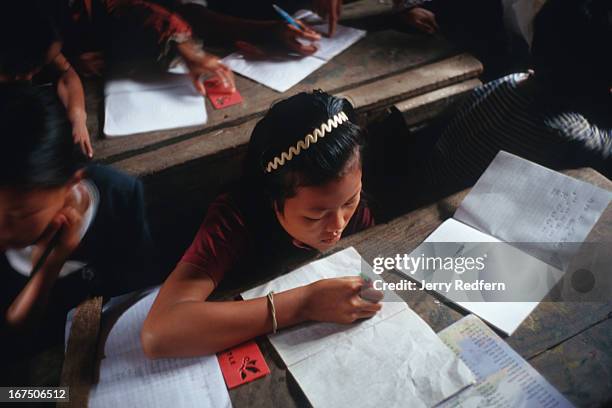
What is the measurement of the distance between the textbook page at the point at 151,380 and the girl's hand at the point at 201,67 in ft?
3.20

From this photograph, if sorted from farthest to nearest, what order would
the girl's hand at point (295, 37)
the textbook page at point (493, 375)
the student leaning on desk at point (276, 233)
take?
1. the girl's hand at point (295, 37)
2. the student leaning on desk at point (276, 233)
3. the textbook page at point (493, 375)

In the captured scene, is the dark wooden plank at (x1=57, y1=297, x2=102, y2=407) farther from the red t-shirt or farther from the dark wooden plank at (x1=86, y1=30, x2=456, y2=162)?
the dark wooden plank at (x1=86, y1=30, x2=456, y2=162)

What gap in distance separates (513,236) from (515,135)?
0.45 m

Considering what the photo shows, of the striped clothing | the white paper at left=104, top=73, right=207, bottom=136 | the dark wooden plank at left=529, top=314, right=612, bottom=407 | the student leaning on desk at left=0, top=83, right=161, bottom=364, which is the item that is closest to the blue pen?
the white paper at left=104, top=73, right=207, bottom=136

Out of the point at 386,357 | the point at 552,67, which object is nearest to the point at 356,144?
the point at 386,357

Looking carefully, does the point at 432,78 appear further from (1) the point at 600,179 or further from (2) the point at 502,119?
(1) the point at 600,179

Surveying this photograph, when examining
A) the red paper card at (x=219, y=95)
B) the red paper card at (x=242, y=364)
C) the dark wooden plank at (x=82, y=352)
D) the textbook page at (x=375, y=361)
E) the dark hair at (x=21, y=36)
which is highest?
the dark hair at (x=21, y=36)

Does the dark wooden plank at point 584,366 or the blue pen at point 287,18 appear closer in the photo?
the dark wooden plank at point 584,366

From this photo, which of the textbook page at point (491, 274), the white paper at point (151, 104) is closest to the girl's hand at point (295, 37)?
the white paper at point (151, 104)

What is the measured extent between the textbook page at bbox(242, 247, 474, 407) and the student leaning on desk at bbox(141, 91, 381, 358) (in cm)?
3

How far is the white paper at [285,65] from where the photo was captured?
164 cm

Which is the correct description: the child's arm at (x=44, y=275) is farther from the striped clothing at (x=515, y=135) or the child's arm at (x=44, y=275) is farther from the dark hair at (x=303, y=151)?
the striped clothing at (x=515, y=135)

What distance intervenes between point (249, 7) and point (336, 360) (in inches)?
63.6

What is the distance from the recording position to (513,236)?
1052 mm
